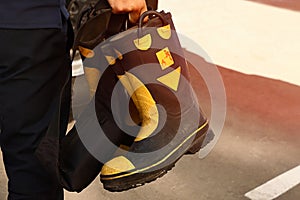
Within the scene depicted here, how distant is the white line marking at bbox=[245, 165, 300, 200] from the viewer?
8.32 ft

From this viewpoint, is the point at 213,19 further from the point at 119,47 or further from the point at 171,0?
the point at 119,47

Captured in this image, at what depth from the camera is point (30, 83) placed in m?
1.56

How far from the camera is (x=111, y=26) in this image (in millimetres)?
1509

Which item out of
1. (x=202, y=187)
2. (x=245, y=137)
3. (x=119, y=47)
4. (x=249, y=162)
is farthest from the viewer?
(x=245, y=137)

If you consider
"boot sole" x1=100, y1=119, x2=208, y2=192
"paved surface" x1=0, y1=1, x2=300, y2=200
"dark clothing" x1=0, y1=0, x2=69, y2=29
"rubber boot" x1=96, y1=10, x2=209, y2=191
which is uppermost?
"dark clothing" x1=0, y1=0, x2=69, y2=29

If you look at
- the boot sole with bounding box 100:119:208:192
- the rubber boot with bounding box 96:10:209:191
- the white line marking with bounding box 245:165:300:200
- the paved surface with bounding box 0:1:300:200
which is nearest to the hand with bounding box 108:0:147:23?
the rubber boot with bounding box 96:10:209:191

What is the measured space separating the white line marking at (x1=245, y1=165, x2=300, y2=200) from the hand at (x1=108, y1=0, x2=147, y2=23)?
1.35 meters

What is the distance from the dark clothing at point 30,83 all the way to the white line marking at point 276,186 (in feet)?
3.80

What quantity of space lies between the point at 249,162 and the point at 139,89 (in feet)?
4.93

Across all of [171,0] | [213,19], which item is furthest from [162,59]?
[171,0]

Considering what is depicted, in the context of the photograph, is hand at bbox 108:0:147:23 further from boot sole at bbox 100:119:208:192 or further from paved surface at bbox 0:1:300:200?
paved surface at bbox 0:1:300:200

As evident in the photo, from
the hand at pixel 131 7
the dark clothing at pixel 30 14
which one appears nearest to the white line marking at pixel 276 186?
the hand at pixel 131 7

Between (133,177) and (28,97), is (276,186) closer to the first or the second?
(133,177)

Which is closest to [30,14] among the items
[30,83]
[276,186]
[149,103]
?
[30,83]
